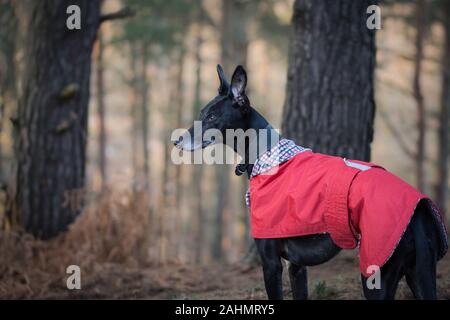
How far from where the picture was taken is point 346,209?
3.98 meters

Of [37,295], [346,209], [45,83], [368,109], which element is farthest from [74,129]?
[346,209]

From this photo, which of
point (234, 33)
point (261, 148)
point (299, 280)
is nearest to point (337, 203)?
point (261, 148)

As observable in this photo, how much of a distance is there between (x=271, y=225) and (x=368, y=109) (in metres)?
3.17

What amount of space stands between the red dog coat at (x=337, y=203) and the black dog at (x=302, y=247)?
5.7 inches

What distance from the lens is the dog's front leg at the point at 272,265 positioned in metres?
4.45

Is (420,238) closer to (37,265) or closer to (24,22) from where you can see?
(37,265)

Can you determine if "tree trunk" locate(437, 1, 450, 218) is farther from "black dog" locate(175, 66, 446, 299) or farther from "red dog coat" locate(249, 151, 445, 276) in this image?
"red dog coat" locate(249, 151, 445, 276)

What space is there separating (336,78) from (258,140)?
8.13ft

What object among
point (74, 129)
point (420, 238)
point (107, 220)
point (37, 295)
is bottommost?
point (37, 295)

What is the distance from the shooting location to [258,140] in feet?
15.7

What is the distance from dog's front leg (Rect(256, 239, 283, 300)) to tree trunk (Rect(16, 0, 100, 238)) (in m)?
4.70

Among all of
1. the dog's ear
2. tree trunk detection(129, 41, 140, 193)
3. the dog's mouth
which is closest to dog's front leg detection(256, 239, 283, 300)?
the dog's mouth

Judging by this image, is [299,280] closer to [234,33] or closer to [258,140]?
[258,140]

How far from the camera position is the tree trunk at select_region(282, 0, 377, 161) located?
6.77m
